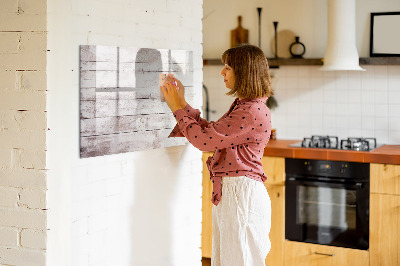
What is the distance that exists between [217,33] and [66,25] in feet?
10.2

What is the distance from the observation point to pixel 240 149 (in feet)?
9.40

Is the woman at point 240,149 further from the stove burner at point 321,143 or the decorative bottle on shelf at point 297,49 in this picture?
the decorative bottle on shelf at point 297,49

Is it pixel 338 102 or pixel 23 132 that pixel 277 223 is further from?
pixel 23 132

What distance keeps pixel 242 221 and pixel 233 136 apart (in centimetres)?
40

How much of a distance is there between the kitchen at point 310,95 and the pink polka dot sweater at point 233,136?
158cm

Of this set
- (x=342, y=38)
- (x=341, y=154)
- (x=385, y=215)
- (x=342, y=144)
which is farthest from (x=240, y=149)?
(x=342, y=38)

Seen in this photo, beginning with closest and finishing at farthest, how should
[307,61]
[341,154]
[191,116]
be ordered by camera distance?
1. [191,116]
2. [341,154]
3. [307,61]

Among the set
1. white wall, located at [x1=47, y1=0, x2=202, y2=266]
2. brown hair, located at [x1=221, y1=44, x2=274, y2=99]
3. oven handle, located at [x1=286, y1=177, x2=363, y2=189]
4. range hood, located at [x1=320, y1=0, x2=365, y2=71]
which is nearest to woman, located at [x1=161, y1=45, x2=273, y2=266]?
brown hair, located at [x1=221, y1=44, x2=274, y2=99]

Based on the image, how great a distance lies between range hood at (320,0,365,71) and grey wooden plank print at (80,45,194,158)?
178 cm

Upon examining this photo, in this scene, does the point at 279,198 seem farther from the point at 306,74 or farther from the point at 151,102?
the point at 151,102

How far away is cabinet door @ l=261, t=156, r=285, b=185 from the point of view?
14.8ft

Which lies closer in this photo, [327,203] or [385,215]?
[385,215]

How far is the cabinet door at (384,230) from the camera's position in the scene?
13.6 ft

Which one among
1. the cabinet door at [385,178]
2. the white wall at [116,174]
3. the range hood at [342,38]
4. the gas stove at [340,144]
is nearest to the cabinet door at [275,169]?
the gas stove at [340,144]
